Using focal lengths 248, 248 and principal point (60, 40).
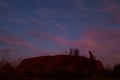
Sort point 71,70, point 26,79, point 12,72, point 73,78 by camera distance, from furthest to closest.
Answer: point 71,70 → point 73,78 → point 26,79 → point 12,72

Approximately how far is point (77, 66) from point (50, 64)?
4.95ft

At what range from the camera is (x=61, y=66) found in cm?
1320

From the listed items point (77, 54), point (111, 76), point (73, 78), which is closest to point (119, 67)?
point (111, 76)

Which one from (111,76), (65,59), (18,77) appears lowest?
(18,77)

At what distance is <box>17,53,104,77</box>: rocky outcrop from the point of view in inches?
488

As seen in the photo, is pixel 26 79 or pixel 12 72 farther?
pixel 26 79

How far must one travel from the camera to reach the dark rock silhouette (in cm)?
1230

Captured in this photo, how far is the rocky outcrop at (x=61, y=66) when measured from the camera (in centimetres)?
1241

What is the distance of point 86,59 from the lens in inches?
543

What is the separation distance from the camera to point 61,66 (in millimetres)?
13203

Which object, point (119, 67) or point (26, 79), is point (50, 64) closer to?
point (26, 79)

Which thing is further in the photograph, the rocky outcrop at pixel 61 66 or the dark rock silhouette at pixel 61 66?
the rocky outcrop at pixel 61 66

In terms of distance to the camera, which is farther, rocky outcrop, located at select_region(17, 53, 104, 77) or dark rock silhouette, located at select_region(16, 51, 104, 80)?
rocky outcrop, located at select_region(17, 53, 104, 77)

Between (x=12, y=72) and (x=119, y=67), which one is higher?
(x=119, y=67)
